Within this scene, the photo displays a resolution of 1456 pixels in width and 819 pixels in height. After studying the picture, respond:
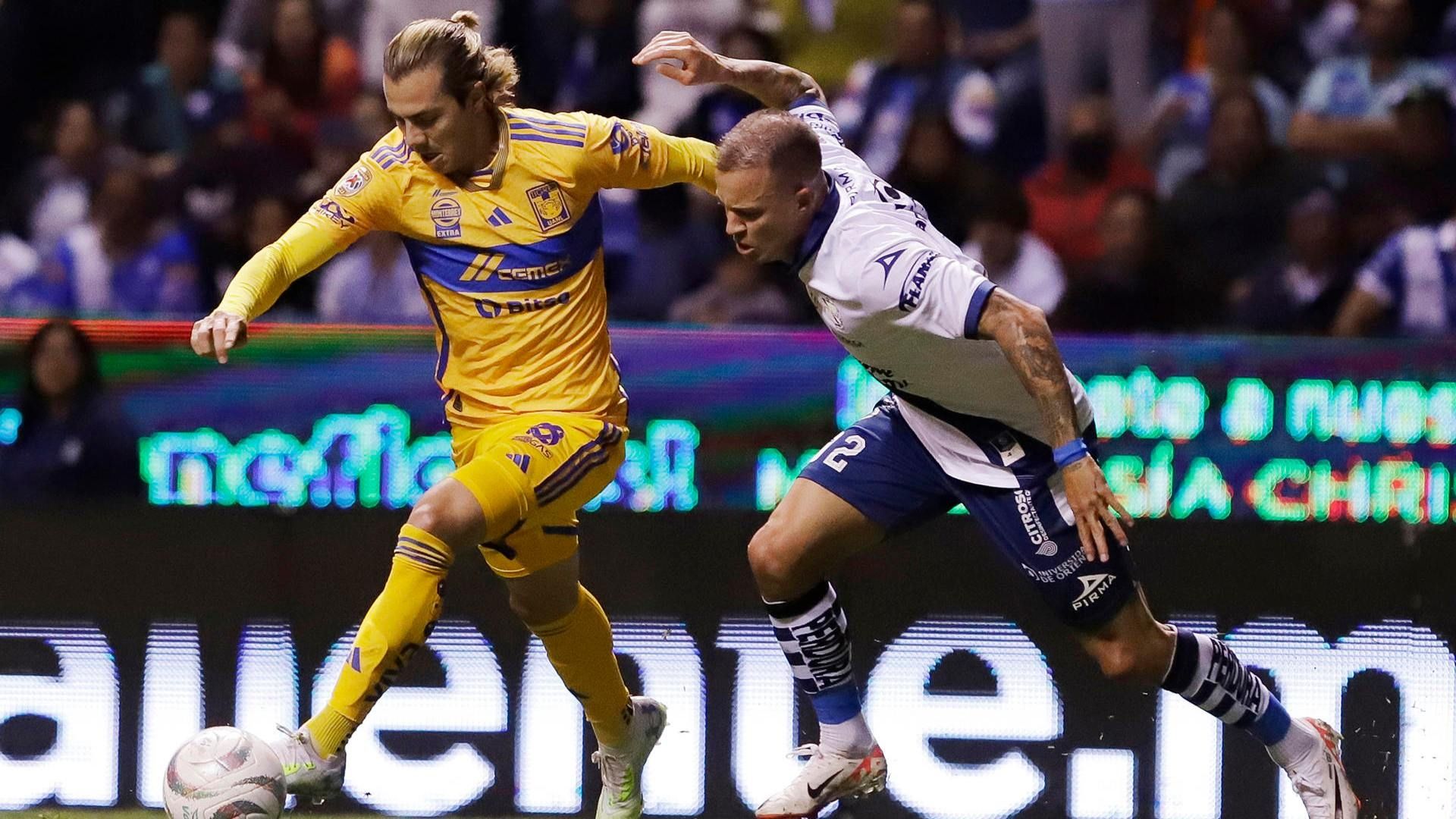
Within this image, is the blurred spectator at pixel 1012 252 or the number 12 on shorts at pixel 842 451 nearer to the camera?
the number 12 on shorts at pixel 842 451

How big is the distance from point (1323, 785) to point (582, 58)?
456 cm

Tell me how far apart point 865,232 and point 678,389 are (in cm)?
136

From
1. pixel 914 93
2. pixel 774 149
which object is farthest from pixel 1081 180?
pixel 774 149

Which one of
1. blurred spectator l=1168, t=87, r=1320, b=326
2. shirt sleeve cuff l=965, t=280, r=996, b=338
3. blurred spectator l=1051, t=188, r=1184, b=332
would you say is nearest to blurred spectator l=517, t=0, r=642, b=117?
blurred spectator l=1051, t=188, r=1184, b=332

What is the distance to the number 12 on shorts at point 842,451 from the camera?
4.88m

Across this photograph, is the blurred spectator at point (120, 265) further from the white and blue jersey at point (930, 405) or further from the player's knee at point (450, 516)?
the white and blue jersey at point (930, 405)

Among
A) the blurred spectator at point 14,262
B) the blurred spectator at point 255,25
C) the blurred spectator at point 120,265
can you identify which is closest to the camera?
the blurred spectator at point 120,265

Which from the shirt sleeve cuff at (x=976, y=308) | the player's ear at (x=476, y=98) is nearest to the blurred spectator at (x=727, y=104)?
the player's ear at (x=476, y=98)

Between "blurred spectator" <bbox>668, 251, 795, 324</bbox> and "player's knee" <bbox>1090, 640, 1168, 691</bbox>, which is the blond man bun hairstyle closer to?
"blurred spectator" <bbox>668, 251, 795, 324</bbox>

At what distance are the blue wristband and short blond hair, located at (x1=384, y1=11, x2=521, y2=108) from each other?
1795 millimetres

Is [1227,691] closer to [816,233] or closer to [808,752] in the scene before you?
[808,752]

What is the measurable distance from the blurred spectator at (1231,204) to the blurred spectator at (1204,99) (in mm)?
107

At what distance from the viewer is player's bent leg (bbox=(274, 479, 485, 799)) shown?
4316 millimetres

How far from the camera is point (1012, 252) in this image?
22.7ft
